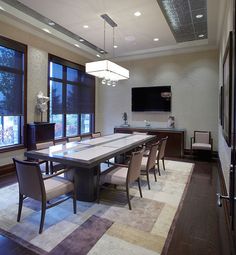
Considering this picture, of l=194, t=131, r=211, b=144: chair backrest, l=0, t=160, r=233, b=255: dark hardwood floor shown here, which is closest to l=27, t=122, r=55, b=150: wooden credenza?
l=0, t=160, r=233, b=255: dark hardwood floor

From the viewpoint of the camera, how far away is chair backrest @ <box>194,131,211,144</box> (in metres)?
6.18

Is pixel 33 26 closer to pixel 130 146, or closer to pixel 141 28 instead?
A: pixel 141 28

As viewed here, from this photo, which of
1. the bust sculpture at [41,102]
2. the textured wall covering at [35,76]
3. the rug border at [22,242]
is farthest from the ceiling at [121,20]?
the rug border at [22,242]

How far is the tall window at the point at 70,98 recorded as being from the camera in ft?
19.4

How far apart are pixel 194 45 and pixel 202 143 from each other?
10.0 feet

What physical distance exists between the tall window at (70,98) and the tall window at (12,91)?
985 mm

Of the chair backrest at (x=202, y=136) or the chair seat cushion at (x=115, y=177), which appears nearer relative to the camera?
the chair seat cushion at (x=115, y=177)

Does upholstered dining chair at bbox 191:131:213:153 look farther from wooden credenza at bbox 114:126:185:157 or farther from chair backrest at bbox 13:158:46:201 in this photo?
chair backrest at bbox 13:158:46:201

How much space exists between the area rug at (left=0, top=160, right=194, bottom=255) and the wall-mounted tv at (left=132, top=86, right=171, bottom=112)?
12.8 feet

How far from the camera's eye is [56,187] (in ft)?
8.30

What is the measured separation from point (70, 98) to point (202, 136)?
14.5ft

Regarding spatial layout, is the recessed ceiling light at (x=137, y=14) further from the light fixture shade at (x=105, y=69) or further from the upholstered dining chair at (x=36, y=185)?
the upholstered dining chair at (x=36, y=185)

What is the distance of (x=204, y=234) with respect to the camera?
2307mm

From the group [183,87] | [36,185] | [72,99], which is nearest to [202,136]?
[183,87]
